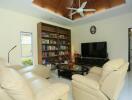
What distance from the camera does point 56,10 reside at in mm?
5629

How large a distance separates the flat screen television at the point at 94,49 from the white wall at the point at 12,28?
2.90 meters

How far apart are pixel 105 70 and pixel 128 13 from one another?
419cm

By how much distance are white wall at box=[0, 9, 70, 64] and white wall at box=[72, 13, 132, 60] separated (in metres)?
3.19

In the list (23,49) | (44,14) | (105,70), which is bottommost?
(105,70)

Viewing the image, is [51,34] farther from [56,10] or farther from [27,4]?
[27,4]

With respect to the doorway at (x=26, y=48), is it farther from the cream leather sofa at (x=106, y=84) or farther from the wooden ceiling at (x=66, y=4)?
the cream leather sofa at (x=106, y=84)

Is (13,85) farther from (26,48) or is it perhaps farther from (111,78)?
(26,48)

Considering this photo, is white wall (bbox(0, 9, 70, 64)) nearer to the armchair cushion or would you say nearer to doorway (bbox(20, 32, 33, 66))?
doorway (bbox(20, 32, 33, 66))

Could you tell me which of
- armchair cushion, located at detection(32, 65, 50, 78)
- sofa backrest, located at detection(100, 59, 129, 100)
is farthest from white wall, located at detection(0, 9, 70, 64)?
sofa backrest, located at detection(100, 59, 129, 100)

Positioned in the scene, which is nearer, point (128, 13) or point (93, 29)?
point (128, 13)

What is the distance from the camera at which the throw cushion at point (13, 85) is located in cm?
135

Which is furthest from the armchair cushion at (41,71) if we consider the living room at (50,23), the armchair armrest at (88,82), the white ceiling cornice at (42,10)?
the white ceiling cornice at (42,10)

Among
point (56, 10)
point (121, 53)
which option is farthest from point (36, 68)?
point (121, 53)

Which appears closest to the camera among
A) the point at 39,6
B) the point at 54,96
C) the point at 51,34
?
the point at 54,96
